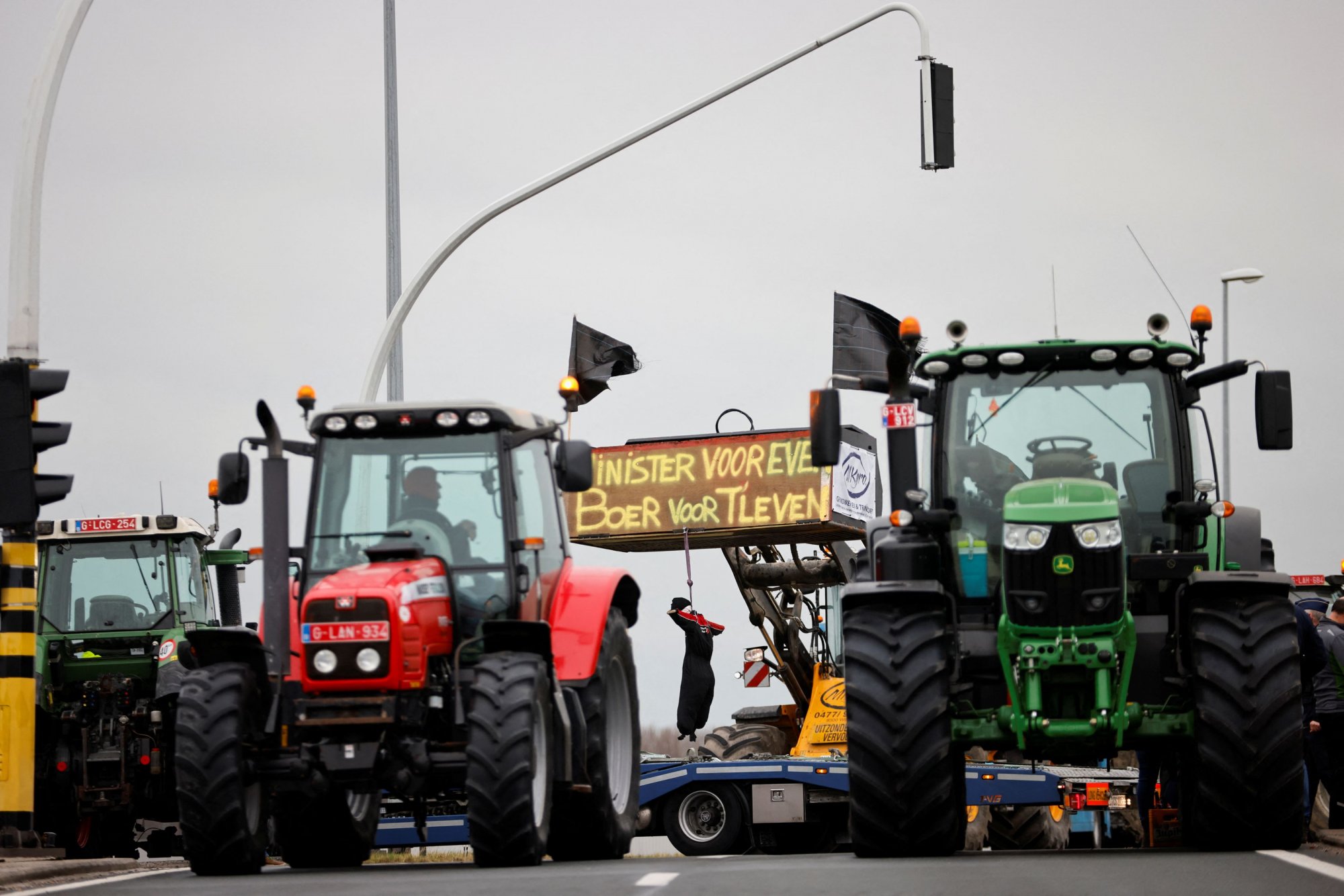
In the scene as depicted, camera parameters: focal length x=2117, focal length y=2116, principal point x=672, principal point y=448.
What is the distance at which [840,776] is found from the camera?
1880 cm

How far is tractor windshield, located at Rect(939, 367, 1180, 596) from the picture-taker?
12.6 metres

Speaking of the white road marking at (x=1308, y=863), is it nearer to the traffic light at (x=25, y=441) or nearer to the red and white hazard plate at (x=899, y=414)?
the red and white hazard plate at (x=899, y=414)

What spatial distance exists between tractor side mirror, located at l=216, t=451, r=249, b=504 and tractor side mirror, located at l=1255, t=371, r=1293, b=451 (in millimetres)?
5988

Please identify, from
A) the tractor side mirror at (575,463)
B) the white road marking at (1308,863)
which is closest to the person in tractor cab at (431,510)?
the tractor side mirror at (575,463)

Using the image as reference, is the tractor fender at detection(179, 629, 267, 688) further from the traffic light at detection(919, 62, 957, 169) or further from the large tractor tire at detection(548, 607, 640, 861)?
the traffic light at detection(919, 62, 957, 169)

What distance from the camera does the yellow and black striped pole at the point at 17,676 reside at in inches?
507

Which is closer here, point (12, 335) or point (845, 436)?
point (12, 335)

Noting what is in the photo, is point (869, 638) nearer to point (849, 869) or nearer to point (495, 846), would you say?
point (849, 869)

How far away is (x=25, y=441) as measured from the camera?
12719 millimetres

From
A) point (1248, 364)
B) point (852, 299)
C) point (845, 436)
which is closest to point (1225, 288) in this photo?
point (852, 299)

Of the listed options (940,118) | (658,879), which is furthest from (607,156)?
(658,879)

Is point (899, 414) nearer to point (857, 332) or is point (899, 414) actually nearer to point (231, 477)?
point (231, 477)

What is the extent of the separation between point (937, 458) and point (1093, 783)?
290 inches

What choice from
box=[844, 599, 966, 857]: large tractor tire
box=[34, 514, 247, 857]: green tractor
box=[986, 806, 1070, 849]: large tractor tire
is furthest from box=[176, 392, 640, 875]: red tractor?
box=[986, 806, 1070, 849]: large tractor tire
